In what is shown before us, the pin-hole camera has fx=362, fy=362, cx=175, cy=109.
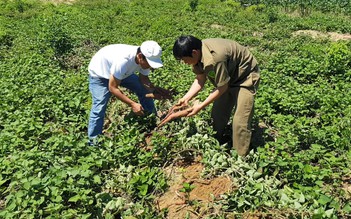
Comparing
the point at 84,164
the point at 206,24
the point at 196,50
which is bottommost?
the point at 206,24

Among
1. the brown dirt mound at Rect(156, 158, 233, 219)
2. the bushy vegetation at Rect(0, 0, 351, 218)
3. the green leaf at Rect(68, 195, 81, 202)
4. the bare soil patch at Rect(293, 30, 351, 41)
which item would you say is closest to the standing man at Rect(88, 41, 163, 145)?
the bushy vegetation at Rect(0, 0, 351, 218)

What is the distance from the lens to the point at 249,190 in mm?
3447

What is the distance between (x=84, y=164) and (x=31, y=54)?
6.33 m

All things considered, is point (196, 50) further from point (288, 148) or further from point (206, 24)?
point (206, 24)

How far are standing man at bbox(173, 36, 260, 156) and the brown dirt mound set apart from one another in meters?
0.73

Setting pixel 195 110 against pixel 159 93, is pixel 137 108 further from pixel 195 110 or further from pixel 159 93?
pixel 195 110

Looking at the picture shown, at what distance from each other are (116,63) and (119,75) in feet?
0.50

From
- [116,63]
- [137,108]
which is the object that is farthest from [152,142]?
[116,63]

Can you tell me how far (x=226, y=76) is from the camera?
13.2 feet

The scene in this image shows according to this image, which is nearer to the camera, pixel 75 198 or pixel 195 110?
pixel 75 198

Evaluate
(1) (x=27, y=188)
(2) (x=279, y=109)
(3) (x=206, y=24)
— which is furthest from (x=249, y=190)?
(3) (x=206, y=24)

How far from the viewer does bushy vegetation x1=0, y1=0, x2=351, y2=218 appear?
3480 millimetres

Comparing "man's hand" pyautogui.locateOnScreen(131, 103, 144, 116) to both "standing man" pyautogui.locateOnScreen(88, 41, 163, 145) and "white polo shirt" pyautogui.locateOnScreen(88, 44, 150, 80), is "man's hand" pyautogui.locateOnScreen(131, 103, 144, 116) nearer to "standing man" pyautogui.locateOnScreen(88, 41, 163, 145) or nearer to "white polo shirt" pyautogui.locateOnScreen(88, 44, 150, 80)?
"standing man" pyautogui.locateOnScreen(88, 41, 163, 145)

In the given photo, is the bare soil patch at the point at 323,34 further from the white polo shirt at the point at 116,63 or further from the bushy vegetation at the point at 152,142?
the white polo shirt at the point at 116,63
